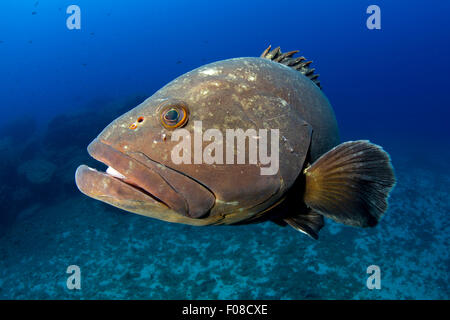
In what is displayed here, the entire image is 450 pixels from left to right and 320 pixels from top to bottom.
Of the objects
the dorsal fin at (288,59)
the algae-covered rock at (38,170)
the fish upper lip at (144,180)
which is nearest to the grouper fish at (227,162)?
the fish upper lip at (144,180)

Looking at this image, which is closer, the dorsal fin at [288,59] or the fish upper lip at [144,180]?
the fish upper lip at [144,180]

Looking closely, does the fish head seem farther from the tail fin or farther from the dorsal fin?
the dorsal fin

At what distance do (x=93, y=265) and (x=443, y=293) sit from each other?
12.3 metres

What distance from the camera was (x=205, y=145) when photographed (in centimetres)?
200

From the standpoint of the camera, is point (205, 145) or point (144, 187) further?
point (205, 145)

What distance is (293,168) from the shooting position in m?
2.23

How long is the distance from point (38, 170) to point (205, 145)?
1947cm

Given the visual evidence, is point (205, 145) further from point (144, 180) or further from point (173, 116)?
point (144, 180)

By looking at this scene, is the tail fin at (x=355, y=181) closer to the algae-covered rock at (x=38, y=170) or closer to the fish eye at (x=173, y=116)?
the fish eye at (x=173, y=116)

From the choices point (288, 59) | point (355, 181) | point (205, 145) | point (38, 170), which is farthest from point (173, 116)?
point (38, 170)

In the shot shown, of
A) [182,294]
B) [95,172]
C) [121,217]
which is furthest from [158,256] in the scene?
[95,172]

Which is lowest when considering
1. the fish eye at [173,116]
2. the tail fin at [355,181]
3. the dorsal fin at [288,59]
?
the tail fin at [355,181]

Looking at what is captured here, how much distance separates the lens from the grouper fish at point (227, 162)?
1.87 meters

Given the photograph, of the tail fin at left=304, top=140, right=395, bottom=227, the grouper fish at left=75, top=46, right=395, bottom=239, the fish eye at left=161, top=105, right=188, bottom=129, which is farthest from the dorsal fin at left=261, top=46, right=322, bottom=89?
the fish eye at left=161, top=105, right=188, bottom=129
